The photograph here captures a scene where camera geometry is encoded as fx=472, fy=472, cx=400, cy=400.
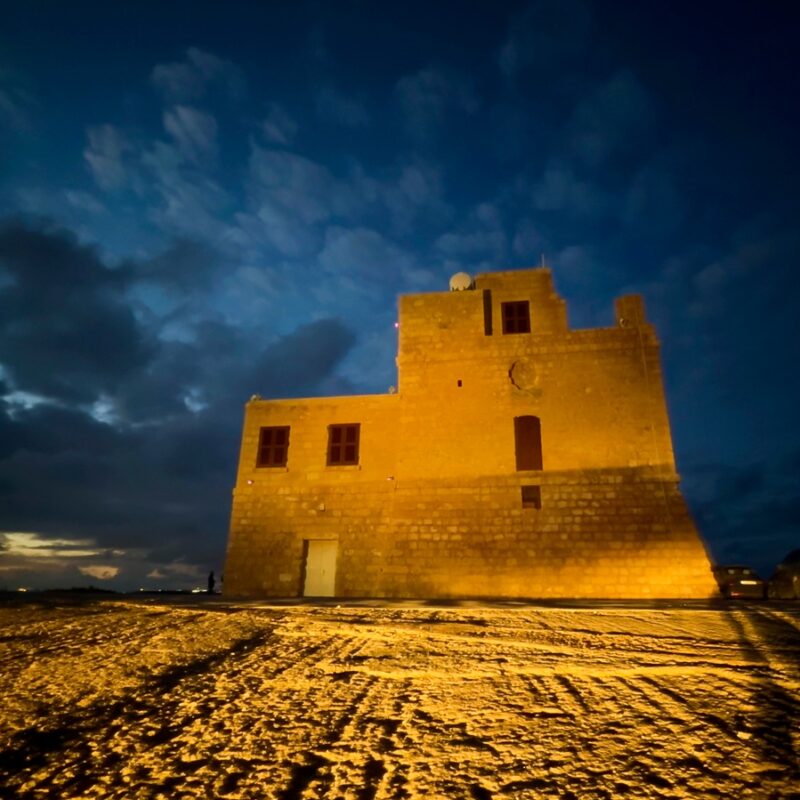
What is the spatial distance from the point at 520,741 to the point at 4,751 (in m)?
2.49

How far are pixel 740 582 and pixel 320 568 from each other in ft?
40.3

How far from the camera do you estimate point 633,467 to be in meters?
13.0

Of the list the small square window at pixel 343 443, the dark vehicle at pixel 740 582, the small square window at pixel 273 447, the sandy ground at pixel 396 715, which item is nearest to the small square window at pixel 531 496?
the small square window at pixel 343 443

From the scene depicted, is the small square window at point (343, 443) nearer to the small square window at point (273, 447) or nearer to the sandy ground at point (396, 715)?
the small square window at point (273, 447)

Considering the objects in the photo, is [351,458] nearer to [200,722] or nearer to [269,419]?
[269,419]

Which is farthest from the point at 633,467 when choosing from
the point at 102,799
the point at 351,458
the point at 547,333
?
the point at 102,799

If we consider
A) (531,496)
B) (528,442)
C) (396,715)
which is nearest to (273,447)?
(528,442)

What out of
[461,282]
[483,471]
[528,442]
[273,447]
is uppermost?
[461,282]

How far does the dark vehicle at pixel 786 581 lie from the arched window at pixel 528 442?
7.83 metres

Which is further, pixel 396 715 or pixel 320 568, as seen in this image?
pixel 320 568

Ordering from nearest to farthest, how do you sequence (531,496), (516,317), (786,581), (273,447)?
(531,496) → (786,581) → (516,317) → (273,447)

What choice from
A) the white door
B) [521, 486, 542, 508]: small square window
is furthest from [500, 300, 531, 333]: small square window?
the white door

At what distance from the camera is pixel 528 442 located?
45.5 ft

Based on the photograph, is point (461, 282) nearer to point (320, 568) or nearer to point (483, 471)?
point (483, 471)
